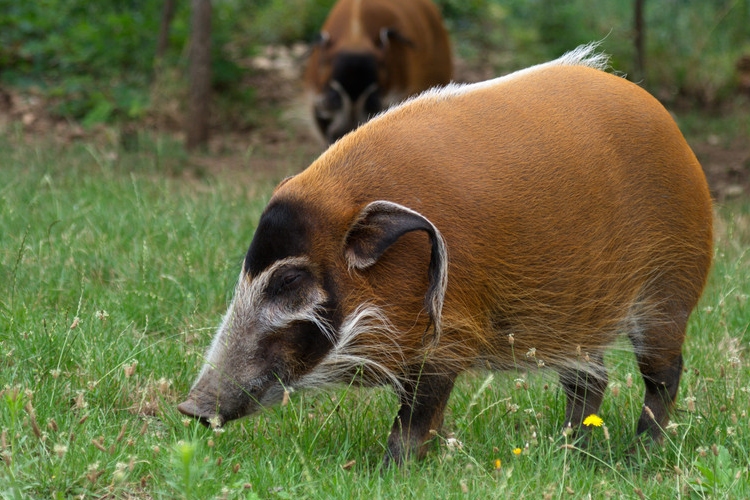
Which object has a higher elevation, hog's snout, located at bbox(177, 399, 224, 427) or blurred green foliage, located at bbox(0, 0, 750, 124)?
hog's snout, located at bbox(177, 399, 224, 427)

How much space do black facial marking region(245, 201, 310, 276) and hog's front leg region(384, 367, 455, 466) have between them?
1.97 ft

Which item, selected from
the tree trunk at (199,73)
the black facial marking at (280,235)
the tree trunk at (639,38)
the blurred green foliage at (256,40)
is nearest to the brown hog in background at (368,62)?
the tree trunk at (199,73)

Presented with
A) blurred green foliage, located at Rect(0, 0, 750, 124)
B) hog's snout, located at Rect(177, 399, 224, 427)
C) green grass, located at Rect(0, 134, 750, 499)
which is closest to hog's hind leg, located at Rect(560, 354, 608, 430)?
green grass, located at Rect(0, 134, 750, 499)

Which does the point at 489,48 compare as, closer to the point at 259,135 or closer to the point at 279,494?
the point at 259,135

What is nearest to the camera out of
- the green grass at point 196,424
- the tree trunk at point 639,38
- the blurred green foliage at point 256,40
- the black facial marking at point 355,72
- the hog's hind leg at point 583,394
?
the green grass at point 196,424

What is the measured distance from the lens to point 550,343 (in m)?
3.64

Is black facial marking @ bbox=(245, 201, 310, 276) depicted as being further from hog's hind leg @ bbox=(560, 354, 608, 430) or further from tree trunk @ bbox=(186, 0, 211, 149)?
tree trunk @ bbox=(186, 0, 211, 149)

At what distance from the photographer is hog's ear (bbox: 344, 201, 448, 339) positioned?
10.2ft

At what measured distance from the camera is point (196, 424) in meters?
3.24

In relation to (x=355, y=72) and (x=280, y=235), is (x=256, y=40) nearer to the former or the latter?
(x=355, y=72)

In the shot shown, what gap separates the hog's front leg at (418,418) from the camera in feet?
11.1

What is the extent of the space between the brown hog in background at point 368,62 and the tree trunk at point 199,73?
3.90ft

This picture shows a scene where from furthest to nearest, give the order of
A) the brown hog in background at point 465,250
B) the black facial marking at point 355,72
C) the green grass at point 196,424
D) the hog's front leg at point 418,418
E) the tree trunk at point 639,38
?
the tree trunk at point 639,38, the black facial marking at point 355,72, the hog's front leg at point 418,418, the brown hog in background at point 465,250, the green grass at point 196,424

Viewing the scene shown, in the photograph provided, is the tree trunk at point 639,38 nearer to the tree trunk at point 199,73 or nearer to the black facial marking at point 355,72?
the black facial marking at point 355,72
